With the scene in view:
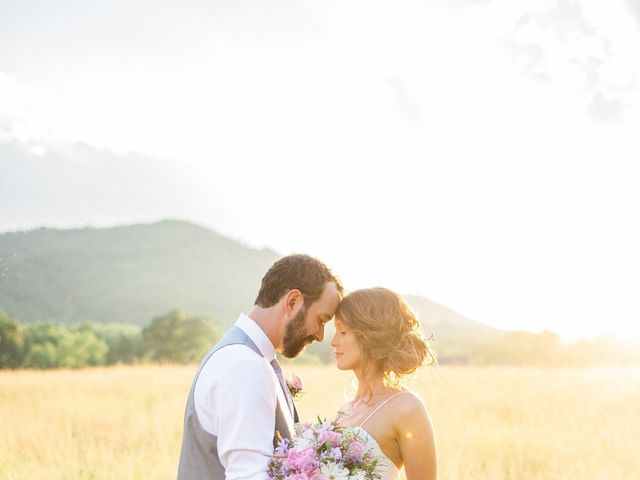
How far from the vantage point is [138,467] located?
7391 millimetres

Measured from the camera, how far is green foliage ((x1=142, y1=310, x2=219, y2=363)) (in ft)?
152

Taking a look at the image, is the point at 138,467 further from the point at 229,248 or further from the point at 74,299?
the point at 229,248

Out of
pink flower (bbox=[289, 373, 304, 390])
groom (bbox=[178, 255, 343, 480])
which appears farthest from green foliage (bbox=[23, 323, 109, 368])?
groom (bbox=[178, 255, 343, 480])

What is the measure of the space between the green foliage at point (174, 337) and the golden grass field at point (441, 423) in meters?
30.2

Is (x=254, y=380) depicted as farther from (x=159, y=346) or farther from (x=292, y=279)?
(x=159, y=346)

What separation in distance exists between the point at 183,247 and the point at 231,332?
438 feet

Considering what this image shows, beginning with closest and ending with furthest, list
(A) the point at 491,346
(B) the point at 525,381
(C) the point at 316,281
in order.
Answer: (C) the point at 316,281
(B) the point at 525,381
(A) the point at 491,346

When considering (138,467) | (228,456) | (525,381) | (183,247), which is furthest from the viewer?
(183,247)

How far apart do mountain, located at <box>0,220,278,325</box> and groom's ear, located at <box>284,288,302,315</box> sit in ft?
256

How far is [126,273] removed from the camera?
112312 millimetres

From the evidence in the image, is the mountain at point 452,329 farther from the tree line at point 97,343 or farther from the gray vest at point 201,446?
the gray vest at point 201,446

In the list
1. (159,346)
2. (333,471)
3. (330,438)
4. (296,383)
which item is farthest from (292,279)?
(159,346)

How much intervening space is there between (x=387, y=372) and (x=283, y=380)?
90cm

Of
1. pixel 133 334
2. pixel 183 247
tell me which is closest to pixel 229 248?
pixel 183 247
